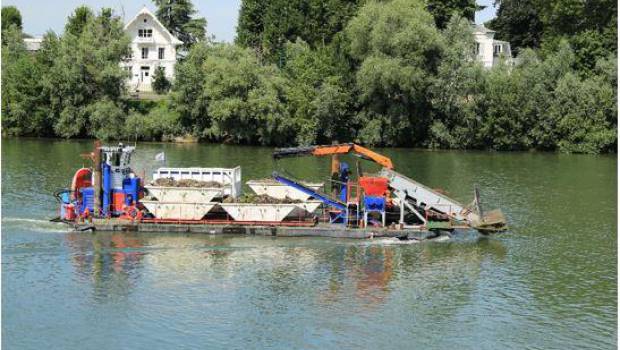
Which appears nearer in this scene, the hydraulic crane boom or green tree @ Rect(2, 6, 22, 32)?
the hydraulic crane boom

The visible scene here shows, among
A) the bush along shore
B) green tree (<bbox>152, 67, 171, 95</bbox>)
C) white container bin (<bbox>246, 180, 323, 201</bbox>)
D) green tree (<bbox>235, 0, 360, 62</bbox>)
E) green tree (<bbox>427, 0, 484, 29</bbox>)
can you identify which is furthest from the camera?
green tree (<bbox>427, 0, 484, 29</bbox>)

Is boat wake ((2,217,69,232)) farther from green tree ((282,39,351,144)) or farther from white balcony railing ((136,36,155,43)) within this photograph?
white balcony railing ((136,36,155,43))

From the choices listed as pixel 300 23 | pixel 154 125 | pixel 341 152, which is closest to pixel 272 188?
pixel 341 152

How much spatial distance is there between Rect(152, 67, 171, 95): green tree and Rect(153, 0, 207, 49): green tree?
17920 mm

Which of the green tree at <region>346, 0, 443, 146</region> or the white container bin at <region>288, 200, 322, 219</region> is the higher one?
the green tree at <region>346, 0, 443, 146</region>

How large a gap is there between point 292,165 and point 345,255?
30965mm

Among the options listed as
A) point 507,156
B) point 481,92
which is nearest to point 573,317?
point 507,156

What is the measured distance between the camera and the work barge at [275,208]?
125 feet

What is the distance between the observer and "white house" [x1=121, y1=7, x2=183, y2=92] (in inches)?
4262

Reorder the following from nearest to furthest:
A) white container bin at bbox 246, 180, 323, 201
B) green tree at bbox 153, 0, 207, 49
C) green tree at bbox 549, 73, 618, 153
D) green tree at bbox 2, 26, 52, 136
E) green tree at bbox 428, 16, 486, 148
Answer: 1. white container bin at bbox 246, 180, 323, 201
2. green tree at bbox 428, 16, 486, 148
3. green tree at bbox 549, 73, 618, 153
4. green tree at bbox 2, 26, 52, 136
5. green tree at bbox 153, 0, 207, 49

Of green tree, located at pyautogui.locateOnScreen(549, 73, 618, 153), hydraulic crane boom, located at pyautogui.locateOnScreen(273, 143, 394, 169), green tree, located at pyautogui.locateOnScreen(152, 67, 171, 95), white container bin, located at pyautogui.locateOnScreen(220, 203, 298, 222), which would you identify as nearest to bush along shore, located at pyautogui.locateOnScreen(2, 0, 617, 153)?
green tree, located at pyautogui.locateOnScreen(549, 73, 618, 153)

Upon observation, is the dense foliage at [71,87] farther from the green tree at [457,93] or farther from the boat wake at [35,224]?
the boat wake at [35,224]

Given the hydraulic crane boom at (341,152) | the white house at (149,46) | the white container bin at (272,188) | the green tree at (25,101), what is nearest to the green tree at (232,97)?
the green tree at (25,101)

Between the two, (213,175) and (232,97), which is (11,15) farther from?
(213,175)
